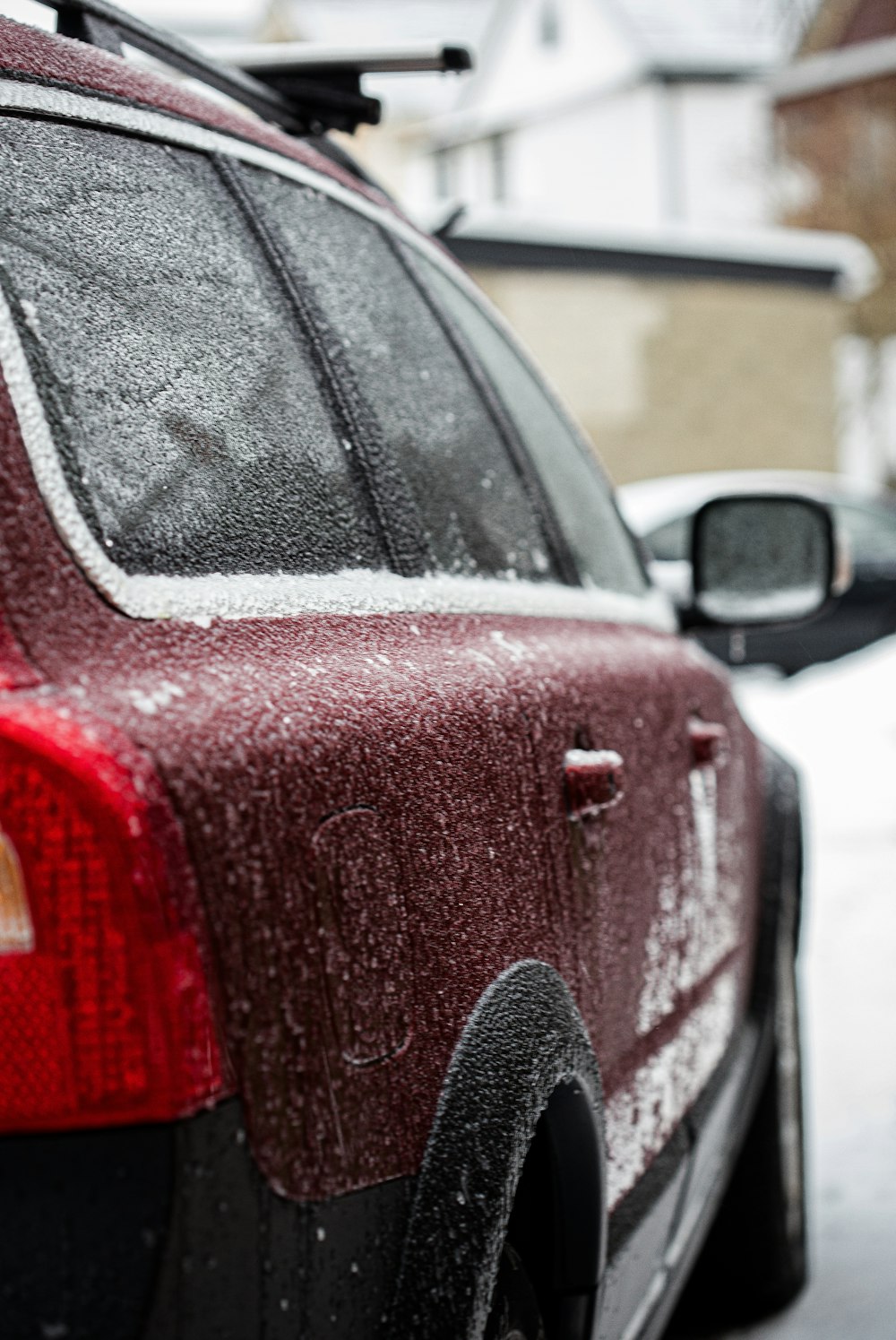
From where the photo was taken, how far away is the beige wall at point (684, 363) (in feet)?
70.2

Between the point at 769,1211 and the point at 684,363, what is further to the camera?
the point at 684,363

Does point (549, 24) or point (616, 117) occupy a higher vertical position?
point (549, 24)

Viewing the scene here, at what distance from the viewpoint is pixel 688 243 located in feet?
72.5

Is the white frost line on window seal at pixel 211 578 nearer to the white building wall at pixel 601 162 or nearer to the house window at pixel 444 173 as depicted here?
the white building wall at pixel 601 162

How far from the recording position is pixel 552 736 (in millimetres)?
1952

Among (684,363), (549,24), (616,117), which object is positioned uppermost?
(549,24)

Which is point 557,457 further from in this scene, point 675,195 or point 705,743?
point 675,195

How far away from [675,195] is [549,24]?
586cm

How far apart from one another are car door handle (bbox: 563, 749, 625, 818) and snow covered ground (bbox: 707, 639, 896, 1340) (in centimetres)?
175

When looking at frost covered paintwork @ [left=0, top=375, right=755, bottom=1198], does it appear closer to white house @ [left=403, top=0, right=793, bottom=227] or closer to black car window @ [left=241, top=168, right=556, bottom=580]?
black car window @ [left=241, top=168, right=556, bottom=580]

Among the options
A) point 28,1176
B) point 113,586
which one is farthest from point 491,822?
point 28,1176

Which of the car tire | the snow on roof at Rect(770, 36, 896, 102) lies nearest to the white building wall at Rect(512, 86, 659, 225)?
the snow on roof at Rect(770, 36, 896, 102)

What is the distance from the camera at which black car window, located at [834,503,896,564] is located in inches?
531

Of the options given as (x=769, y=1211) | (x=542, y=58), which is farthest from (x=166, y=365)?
(x=542, y=58)
